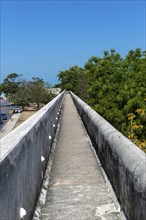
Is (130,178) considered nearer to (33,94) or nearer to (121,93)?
(121,93)

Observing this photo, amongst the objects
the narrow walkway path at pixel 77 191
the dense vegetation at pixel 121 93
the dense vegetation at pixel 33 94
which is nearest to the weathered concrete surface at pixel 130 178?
the narrow walkway path at pixel 77 191

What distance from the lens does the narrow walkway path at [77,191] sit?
482cm

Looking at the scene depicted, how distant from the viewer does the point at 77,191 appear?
577cm

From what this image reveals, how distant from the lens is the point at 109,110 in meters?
39.0

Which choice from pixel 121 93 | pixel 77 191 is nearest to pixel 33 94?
pixel 121 93

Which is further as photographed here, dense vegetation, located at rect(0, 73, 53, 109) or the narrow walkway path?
dense vegetation, located at rect(0, 73, 53, 109)

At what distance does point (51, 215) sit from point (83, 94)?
72390 mm

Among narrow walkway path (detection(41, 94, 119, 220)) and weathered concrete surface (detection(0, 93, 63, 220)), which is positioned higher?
weathered concrete surface (detection(0, 93, 63, 220))

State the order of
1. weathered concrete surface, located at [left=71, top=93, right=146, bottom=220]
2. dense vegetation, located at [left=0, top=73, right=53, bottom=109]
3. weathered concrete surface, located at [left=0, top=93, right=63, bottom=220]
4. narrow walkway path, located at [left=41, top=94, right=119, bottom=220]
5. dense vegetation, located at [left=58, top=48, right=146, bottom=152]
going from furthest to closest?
1. dense vegetation, located at [left=0, top=73, right=53, bottom=109]
2. dense vegetation, located at [left=58, top=48, right=146, bottom=152]
3. narrow walkway path, located at [left=41, top=94, right=119, bottom=220]
4. weathered concrete surface, located at [left=71, top=93, right=146, bottom=220]
5. weathered concrete surface, located at [left=0, top=93, right=63, bottom=220]

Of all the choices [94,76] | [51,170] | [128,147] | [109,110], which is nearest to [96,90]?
[94,76]

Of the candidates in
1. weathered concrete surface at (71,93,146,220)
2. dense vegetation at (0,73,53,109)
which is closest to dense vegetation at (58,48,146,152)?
weathered concrete surface at (71,93,146,220)

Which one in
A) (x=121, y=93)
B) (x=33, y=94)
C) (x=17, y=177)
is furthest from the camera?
(x=33, y=94)

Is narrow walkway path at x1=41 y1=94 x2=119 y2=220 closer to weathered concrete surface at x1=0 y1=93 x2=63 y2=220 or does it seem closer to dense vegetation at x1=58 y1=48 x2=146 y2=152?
weathered concrete surface at x1=0 y1=93 x2=63 y2=220

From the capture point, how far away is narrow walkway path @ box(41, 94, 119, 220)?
4.82 m
